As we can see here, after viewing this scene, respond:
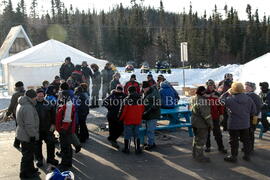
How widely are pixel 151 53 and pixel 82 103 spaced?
5325 centimetres

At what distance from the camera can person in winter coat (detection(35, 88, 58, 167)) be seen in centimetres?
645

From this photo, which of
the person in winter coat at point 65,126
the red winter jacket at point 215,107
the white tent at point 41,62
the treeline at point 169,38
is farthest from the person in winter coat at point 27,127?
the treeline at point 169,38

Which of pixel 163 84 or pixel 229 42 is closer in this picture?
pixel 163 84

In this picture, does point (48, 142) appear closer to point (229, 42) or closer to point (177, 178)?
point (177, 178)

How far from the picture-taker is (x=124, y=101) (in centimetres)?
741

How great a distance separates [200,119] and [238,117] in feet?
2.70

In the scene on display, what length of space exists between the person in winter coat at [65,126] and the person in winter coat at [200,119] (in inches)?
100

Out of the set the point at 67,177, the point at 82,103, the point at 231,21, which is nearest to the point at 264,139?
the point at 82,103

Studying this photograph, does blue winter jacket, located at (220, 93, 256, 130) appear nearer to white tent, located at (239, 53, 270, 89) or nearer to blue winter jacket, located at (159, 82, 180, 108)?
blue winter jacket, located at (159, 82, 180, 108)

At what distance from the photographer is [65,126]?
20.9 feet

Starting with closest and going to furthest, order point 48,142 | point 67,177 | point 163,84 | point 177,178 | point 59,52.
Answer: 1. point 67,177
2. point 177,178
3. point 48,142
4. point 163,84
5. point 59,52

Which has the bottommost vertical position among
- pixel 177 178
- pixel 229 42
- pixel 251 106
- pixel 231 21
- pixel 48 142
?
pixel 177 178

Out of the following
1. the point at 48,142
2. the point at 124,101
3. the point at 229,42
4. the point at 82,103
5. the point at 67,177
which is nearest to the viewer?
the point at 67,177

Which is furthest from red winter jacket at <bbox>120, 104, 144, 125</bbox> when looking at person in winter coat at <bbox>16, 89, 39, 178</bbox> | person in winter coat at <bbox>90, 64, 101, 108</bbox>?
person in winter coat at <bbox>90, 64, 101, 108</bbox>
